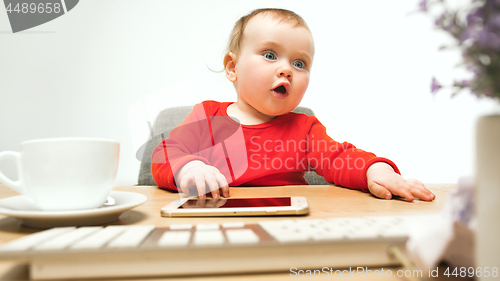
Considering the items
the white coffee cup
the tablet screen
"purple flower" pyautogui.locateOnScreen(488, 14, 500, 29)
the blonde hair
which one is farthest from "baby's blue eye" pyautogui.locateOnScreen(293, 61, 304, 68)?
"purple flower" pyautogui.locateOnScreen(488, 14, 500, 29)

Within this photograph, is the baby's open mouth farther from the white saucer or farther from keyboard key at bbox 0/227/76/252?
keyboard key at bbox 0/227/76/252

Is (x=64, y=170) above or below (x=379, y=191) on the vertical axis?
above

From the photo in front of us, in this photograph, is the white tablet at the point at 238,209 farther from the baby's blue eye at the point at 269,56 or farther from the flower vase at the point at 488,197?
the baby's blue eye at the point at 269,56

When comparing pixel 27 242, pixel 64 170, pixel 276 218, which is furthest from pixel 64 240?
pixel 276 218

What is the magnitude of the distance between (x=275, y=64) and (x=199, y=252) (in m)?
0.76

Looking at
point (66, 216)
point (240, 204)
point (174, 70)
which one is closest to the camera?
point (66, 216)

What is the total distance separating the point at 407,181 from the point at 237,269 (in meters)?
0.47

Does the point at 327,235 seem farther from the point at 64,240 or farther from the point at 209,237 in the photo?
the point at 64,240

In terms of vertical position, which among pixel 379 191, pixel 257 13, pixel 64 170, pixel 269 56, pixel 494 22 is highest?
pixel 257 13

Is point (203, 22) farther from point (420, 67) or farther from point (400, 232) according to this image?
point (400, 232)

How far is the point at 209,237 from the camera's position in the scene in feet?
0.80

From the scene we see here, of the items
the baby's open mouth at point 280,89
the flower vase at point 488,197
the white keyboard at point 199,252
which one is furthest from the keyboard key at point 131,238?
the baby's open mouth at point 280,89

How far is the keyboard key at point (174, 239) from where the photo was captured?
233mm

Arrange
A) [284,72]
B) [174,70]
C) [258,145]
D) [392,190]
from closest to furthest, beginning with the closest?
[392,190] → [284,72] → [258,145] → [174,70]
